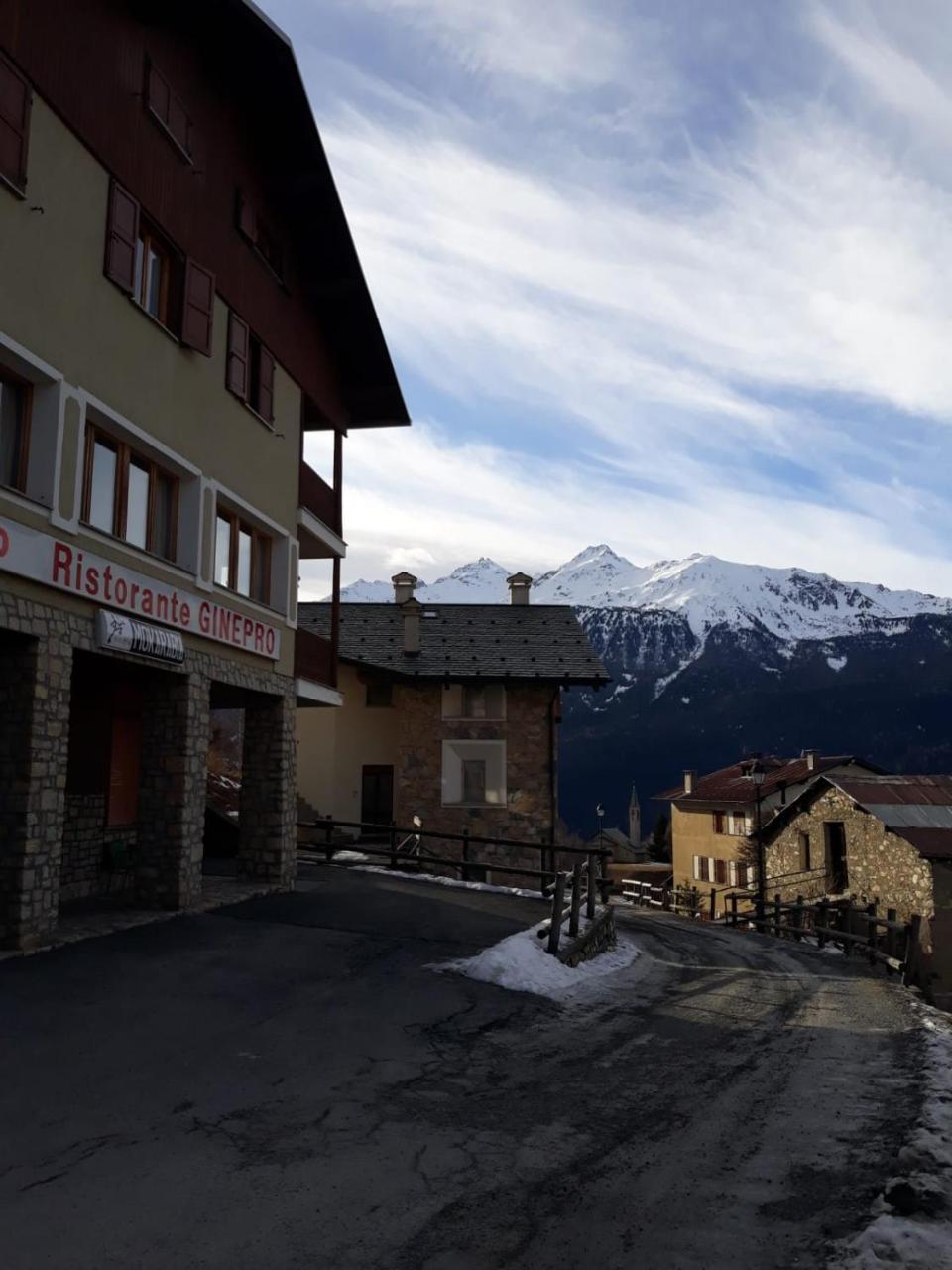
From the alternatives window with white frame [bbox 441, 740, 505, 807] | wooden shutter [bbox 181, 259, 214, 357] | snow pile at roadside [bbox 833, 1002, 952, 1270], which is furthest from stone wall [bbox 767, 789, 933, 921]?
snow pile at roadside [bbox 833, 1002, 952, 1270]

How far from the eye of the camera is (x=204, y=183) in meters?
16.2

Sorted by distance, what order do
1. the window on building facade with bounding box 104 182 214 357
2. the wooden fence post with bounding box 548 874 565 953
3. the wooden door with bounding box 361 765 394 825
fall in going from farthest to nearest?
1. the wooden door with bounding box 361 765 394 825
2. the wooden fence post with bounding box 548 874 565 953
3. the window on building facade with bounding box 104 182 214 357

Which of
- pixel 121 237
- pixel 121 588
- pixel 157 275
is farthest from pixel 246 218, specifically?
pixel 121 588

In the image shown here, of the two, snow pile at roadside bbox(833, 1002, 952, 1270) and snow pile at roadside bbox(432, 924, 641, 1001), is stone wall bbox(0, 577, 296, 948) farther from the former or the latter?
snow pile at roadside bbox(833, 1002, 952, 1270)

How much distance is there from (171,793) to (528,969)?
19.9ft

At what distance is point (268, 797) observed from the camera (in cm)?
1911

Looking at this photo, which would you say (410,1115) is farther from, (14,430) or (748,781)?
(748,781)

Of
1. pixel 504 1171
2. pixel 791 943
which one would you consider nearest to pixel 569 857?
pixel 791 943

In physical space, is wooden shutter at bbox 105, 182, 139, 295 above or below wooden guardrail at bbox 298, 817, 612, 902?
above

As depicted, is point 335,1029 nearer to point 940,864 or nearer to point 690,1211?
point 690,1211

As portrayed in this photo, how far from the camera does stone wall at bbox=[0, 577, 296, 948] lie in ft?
38.3

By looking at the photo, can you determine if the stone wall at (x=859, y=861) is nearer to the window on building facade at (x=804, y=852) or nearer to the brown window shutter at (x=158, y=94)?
the window on building facade at (x=804, y=852)

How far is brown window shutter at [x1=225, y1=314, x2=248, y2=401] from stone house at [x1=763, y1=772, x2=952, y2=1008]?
22.1m

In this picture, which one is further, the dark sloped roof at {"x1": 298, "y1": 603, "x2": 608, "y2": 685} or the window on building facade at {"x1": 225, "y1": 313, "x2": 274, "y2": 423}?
the dark sloped roof at {"x1": 298, "y1": 603, "x2": 608, "y2": 685}
